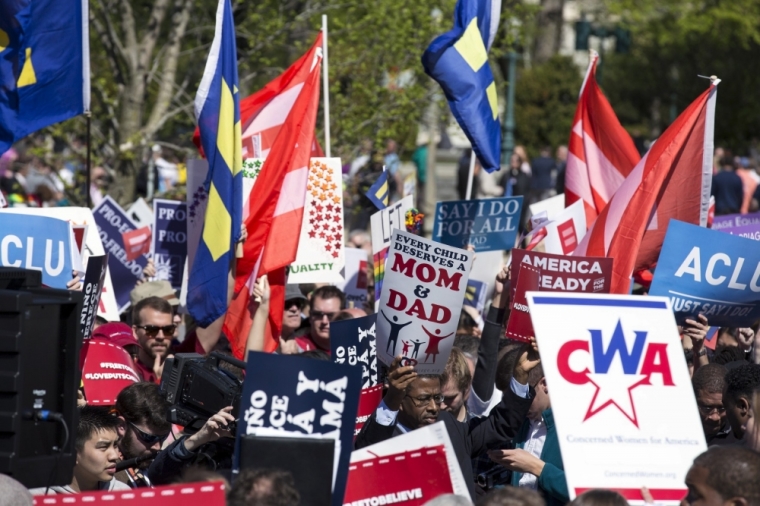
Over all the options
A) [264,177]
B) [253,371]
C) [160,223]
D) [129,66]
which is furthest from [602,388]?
[129,66]

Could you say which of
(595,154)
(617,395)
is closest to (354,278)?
(595,154)

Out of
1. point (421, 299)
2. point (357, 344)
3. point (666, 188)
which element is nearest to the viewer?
point (357, 344)

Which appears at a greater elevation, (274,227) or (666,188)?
(666,188)

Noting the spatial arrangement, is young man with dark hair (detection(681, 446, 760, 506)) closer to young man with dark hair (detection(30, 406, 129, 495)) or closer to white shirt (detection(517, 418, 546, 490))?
white shirt (detection(517, 418, 546, 490))

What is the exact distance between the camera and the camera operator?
17.0ft

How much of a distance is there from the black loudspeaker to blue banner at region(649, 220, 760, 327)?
347cm

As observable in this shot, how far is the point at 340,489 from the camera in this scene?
4.36 metres

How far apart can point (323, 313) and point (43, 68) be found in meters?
2.61

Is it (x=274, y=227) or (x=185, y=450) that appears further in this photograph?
(x=274, y=227)

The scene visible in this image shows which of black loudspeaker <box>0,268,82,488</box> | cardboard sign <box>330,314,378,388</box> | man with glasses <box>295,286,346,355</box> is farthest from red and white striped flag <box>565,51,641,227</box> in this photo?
black loudspeaker <box>0,268,82,488</box>

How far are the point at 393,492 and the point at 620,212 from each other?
3.59m

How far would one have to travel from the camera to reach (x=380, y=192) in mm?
9203

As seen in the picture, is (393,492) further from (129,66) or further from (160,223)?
(129,66)

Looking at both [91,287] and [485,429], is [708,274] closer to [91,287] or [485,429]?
[485,429]
